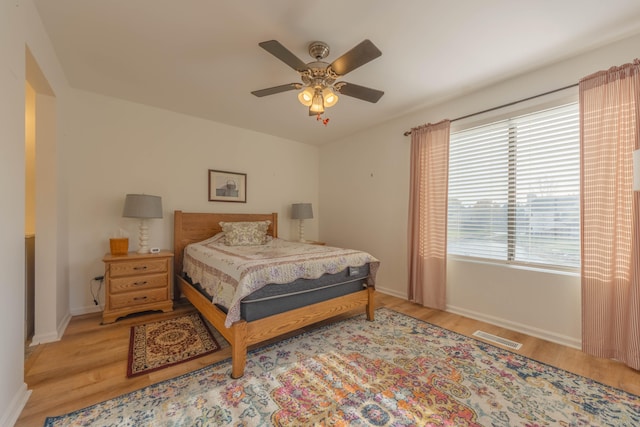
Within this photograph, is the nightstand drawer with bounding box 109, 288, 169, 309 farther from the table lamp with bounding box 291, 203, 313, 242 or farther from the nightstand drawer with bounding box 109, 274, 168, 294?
the table lamp with bounding box 291, 203, 313, 242

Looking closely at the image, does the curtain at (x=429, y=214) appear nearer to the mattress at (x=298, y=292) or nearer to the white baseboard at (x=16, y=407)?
the mattress at (x=298, y=292)

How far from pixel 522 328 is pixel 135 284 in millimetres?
4088

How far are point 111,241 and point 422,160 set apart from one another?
383cm

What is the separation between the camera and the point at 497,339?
2.46 meters

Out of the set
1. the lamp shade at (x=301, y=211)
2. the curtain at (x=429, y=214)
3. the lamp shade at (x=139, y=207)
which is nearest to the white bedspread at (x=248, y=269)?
the lamp shade at (x=139, y=207)

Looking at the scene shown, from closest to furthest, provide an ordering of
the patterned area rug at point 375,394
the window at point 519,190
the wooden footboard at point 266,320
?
1. the patterned area rug at point 375,394
2. the wooden footboard at point 266,320
3. the window at point 519,190

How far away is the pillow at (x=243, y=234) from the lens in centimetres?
355

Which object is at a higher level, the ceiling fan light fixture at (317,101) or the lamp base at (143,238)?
the ceiling fan light fixture at (317,101)

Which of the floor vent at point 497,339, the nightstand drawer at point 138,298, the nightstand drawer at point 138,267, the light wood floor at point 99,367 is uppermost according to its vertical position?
the nightstand drawer at point 138,267

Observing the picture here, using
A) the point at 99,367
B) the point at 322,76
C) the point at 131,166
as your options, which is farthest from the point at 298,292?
the point at 131,166

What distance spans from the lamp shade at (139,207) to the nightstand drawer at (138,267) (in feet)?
1.70

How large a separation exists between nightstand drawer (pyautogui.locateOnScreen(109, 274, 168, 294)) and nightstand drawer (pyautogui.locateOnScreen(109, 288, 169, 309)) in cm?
5

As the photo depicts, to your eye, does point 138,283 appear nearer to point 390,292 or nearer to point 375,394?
point 375,394

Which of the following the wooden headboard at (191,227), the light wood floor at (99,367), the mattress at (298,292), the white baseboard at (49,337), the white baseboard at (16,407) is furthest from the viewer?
the wooden headboard at (191,227)
